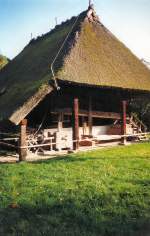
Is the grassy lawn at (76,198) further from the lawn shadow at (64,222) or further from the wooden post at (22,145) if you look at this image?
the wooden post at (22,145)

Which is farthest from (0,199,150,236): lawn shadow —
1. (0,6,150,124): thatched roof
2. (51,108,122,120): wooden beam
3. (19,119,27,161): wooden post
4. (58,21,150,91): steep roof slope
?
(51,108,122,120): wooden beam

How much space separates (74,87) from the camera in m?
17.9

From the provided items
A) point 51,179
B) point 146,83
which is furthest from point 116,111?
point 51,179

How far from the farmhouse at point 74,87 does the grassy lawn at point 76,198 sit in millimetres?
3525

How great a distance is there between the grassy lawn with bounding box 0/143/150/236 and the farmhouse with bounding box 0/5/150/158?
353 centimetres

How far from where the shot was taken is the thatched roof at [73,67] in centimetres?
1527

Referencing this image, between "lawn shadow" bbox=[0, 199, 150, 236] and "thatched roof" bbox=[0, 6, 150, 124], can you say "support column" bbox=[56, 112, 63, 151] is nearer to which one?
"thatched roof" bbox=[0, 6, 150, 124]

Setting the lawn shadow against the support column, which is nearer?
the lawn shadow

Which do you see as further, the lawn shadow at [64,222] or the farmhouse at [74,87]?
the farmhouse at [74,87]

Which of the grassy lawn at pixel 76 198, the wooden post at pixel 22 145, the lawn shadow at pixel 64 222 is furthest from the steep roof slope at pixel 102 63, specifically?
the lawn shadow at pixel 64 222

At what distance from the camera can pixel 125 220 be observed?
674cm

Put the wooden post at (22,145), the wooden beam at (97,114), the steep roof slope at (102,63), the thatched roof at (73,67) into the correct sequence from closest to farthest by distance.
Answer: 1. the wooden post at (22,145)
2. the thatched roof at (73,67)
3. the steep roof slope at (102,63)
4. the wooden beam at (97,114)

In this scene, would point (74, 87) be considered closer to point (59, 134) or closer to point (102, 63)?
point (102, 63)

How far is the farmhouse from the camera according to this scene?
1571cm
